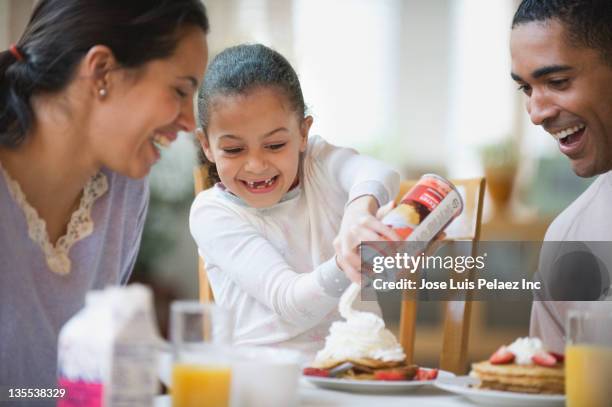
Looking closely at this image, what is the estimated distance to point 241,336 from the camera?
1.23 m

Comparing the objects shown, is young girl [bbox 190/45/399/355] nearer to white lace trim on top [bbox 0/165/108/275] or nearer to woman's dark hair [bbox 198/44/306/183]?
woman's dark hair [bbox 198/44/306/183]

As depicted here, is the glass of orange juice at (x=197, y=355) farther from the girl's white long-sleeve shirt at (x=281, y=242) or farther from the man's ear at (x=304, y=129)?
the man's ear at (x=304, y=129)

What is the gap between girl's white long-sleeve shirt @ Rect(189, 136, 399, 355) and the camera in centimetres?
119

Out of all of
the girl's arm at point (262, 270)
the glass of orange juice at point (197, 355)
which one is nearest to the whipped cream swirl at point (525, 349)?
the girl's arm at point (262, 270)

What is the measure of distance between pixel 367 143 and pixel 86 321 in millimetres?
3083

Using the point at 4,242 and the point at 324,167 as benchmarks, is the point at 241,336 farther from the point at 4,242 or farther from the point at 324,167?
the point at 4,242

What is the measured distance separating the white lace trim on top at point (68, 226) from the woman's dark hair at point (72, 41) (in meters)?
0.07

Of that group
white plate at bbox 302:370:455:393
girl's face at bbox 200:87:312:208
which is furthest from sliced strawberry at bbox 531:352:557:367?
girl's face at bbox 200:87:312:208

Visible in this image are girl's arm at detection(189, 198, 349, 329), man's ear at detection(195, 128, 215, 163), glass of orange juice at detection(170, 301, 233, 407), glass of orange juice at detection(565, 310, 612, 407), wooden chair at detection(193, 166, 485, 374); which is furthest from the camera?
wooden chair at detection(193, 166, 485, 374)

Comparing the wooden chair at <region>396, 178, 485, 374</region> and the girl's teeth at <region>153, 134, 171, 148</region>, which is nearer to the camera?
the girl's teeth at <region>153, 134, 171, 148</region>

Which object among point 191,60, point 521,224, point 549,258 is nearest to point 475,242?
point 549,258

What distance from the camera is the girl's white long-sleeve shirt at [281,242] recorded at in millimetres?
1189

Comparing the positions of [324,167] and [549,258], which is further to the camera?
[549,258]

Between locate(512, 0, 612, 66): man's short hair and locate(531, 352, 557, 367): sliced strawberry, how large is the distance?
1.87ft
